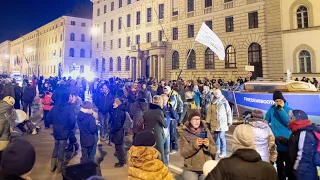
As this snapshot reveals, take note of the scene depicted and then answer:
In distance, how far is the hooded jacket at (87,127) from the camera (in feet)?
19.3

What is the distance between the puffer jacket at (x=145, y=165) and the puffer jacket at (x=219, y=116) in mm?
4500

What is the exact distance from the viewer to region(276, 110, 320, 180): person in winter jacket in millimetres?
3797

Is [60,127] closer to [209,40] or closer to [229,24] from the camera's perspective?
[209,40]

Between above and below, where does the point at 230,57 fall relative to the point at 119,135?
above

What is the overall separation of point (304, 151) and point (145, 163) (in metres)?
2.48

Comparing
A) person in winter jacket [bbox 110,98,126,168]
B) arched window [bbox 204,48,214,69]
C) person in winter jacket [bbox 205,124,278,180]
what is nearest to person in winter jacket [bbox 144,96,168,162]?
person in winter jacket [bbox 110,98,126,168]

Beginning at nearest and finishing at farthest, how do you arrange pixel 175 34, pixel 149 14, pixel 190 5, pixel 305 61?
pixel 305 61 → pixel 190 5 → pixel 175 34 → pixel 149 14

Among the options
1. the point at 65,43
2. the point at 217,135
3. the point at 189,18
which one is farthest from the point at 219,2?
the point at 65,43

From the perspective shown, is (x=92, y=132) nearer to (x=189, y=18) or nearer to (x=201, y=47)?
A: (x=201, y=47)

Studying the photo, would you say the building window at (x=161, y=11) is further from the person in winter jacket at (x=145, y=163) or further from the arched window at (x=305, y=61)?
the person in winter jacket at (x=145, y=163)

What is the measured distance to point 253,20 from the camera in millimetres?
27469

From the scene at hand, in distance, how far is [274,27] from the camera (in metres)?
25.4

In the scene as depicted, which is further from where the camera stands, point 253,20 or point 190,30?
point 190,30

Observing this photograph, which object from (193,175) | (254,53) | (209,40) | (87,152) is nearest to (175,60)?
(254,53)
